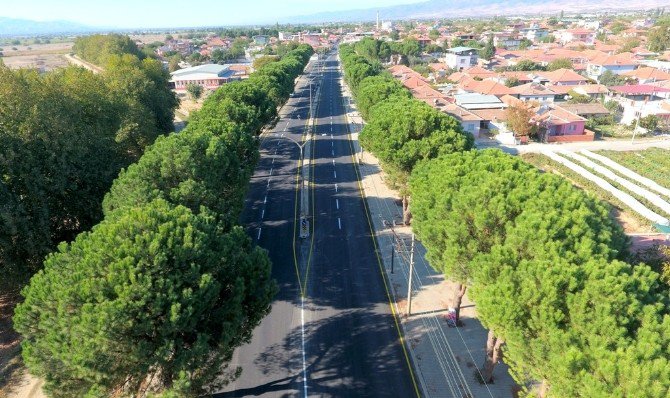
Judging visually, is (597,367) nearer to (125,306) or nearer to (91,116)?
(125,306)

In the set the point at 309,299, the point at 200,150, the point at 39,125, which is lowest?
the point at 309,299

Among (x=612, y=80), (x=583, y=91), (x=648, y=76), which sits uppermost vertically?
(x=648, y=76)

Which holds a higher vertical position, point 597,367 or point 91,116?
point 91,116

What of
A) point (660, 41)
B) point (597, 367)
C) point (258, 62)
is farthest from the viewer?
point (660, 41)

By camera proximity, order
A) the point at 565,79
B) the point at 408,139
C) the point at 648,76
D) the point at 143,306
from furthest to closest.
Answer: the point at 565,79
the point at 648,76
the point at 408,139
the point at 143,306

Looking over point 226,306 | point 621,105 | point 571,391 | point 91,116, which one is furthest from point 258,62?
point 571,391

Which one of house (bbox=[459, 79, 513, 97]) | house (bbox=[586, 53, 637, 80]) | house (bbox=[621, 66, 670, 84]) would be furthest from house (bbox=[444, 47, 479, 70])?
house (bbox=[621, 66, 670, 84])

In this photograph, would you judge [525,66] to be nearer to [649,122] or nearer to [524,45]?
[649,122]

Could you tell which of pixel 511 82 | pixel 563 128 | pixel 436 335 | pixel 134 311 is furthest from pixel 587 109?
pixel 134 311
